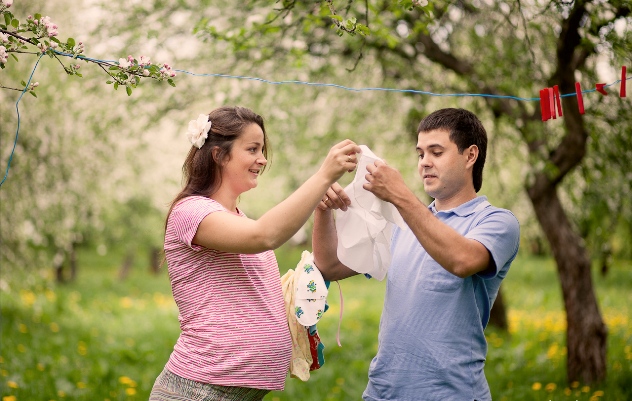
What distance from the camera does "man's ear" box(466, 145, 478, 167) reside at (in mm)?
2543

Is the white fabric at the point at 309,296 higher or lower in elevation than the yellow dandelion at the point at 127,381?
higher

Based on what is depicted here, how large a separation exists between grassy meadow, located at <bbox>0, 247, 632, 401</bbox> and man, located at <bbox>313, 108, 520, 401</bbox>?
9.61 ft

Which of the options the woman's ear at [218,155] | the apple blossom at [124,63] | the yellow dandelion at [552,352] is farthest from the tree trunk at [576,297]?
the apple blossom at [124,63]

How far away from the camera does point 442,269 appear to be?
7.91 ft

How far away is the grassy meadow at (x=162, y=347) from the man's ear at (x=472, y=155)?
9.88 ft

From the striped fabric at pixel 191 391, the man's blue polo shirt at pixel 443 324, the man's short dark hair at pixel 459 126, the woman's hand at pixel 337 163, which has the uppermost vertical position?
the man's short dark hair at pixel 459 126

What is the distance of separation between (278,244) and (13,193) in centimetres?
598

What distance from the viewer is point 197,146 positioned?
8.23 feet

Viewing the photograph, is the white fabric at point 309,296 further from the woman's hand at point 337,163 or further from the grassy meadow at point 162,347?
the grassy meadow at point 162,347

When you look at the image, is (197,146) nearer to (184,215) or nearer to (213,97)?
(184,215)

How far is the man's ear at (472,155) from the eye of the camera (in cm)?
254

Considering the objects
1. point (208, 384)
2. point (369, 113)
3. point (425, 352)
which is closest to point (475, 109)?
point (369, 113)

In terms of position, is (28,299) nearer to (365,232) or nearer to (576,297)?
(576,297)

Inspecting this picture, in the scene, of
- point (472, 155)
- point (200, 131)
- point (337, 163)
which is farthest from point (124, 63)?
point (472, 155)
